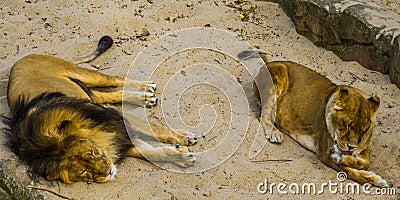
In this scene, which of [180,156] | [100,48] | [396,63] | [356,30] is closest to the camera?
[180,156]

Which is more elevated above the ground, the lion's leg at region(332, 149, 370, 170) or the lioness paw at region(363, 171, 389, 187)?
the lion's leg at region(332, 149, 370, 170)

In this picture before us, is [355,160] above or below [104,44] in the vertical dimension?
below

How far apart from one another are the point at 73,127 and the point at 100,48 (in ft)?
6.02

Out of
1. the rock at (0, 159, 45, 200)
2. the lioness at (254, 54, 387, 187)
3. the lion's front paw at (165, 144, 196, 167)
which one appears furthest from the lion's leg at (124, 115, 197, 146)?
the rock at (0, 159, 45, 200)

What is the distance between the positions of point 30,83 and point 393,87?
10.2 feet

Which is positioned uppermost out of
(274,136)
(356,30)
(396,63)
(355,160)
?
(356,30)

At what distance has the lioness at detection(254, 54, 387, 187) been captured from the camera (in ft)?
13.8

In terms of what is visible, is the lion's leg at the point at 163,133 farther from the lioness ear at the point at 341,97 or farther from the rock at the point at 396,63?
the rock at the point at 396,63

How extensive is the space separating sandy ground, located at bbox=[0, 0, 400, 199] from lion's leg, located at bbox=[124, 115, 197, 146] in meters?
0.10

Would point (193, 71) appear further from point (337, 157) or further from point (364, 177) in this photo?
point (364, 177)

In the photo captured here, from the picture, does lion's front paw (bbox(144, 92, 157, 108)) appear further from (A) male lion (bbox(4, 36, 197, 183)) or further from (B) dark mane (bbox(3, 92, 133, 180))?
(B) dark mane (bbox(3, 92, 133, 180))

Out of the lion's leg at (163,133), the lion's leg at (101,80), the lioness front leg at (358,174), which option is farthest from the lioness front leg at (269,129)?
the lion's leg at (101,80)

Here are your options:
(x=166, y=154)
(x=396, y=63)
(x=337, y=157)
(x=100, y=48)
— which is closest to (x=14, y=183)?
(x=166, y=154)

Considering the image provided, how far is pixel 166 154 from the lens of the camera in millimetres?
4574
